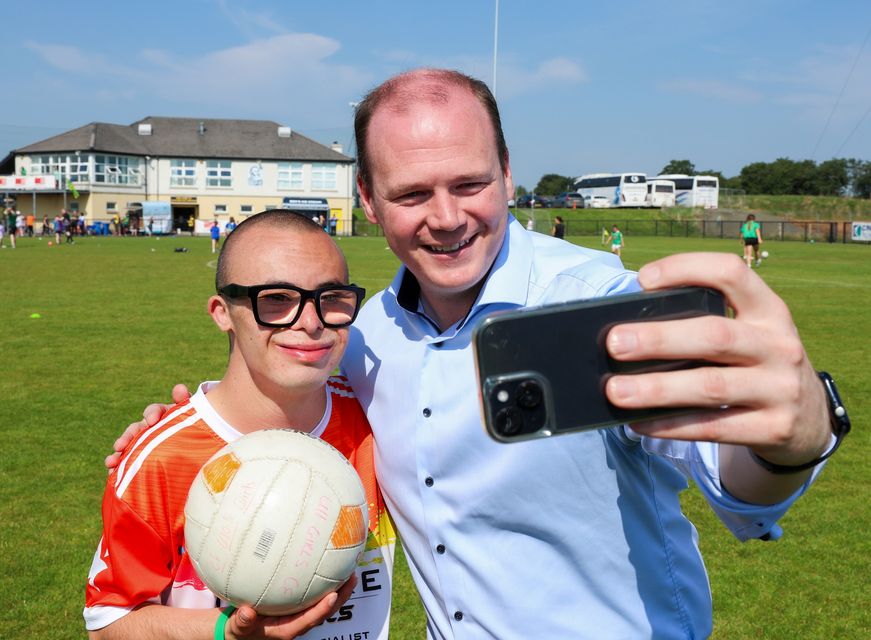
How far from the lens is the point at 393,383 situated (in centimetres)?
287

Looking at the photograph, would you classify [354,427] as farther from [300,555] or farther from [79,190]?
[79,190]

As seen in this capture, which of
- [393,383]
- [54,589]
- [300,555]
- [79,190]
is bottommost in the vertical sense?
[54,589]

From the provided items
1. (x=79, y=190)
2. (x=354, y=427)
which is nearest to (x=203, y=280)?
(x=354, y=427)

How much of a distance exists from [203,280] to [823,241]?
51355mm

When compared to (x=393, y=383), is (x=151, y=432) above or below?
below

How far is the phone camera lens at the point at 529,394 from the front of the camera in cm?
132

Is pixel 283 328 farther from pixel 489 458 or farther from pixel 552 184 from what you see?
pixel 552 184

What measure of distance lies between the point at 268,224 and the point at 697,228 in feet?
220

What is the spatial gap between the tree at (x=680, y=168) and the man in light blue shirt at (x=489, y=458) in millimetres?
132454

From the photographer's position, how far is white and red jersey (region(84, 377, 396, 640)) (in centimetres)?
257

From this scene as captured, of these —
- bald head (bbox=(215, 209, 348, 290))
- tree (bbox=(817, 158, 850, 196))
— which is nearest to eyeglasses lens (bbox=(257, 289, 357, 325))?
bald head (bbox=(215, 209, 348, 290))

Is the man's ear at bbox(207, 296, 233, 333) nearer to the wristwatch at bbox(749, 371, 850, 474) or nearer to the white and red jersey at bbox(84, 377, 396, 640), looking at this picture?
the white and red jersey at bbox(84, 377, 396, 640)

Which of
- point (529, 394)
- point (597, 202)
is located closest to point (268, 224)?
point (529, 394)

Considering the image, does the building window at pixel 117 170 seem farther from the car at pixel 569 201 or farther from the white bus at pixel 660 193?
the white bus at pixel 660 193
